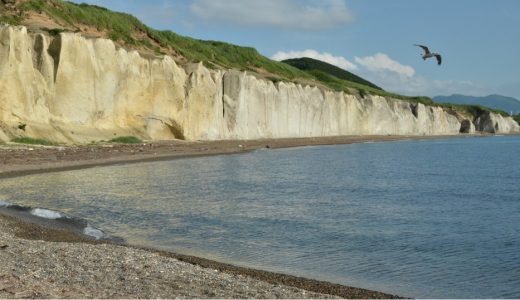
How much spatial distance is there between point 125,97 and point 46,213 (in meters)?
24.7

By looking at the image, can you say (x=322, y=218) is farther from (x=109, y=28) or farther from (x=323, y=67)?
(x=323, y=67)

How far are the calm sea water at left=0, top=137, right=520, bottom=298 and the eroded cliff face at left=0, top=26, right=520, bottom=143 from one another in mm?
7718

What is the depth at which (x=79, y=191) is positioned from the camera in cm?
1916

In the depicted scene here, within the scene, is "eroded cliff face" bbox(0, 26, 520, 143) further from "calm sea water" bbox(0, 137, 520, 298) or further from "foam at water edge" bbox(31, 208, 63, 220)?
"foam at water edge" bbox(31, 208, 63, 220)

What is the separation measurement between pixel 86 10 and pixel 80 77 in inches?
715

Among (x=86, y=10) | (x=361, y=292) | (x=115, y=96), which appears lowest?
(x=361, y=292)

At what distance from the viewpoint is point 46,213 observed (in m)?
14.4

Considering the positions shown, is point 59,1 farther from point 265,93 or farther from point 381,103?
point 381,103

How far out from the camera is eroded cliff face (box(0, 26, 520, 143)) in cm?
3148

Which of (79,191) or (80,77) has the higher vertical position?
(80,77)

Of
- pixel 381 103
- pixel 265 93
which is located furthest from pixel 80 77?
pixel 381 103

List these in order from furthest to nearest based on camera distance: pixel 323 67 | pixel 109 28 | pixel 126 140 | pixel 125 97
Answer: pixel 323 67 → pixel 109 28 → pixel 125 97 → pixel 126 140

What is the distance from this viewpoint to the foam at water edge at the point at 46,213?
14066mm

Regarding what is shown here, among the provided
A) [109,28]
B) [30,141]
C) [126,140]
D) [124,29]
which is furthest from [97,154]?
[124,29]
